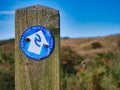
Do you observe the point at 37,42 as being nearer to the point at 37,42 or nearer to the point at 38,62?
the point at 37,42

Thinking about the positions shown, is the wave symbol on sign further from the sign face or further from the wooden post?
the wooden post

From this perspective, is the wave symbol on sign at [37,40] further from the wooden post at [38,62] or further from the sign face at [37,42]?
the wooden post at [38,62]

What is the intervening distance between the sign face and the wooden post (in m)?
0.03

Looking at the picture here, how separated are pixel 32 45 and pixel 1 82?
472 centimetres

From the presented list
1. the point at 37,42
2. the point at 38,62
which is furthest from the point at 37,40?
the point at 38,62

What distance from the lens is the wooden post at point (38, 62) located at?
3.38m

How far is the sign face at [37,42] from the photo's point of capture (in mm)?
3365

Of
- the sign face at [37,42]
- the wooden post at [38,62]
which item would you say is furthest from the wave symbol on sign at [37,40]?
the wooden post at [38,62]

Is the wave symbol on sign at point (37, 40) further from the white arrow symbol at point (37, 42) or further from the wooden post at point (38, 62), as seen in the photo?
the wooden post at point (38, 62)

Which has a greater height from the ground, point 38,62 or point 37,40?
point 37,40

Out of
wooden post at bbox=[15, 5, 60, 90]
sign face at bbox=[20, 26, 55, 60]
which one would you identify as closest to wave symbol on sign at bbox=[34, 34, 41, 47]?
sign face at bbox=[20, 26, 55, 60]

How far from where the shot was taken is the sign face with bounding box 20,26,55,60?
11.0 ft

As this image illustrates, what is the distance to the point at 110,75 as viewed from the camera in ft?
26.1

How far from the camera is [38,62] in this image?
11.1 ft
